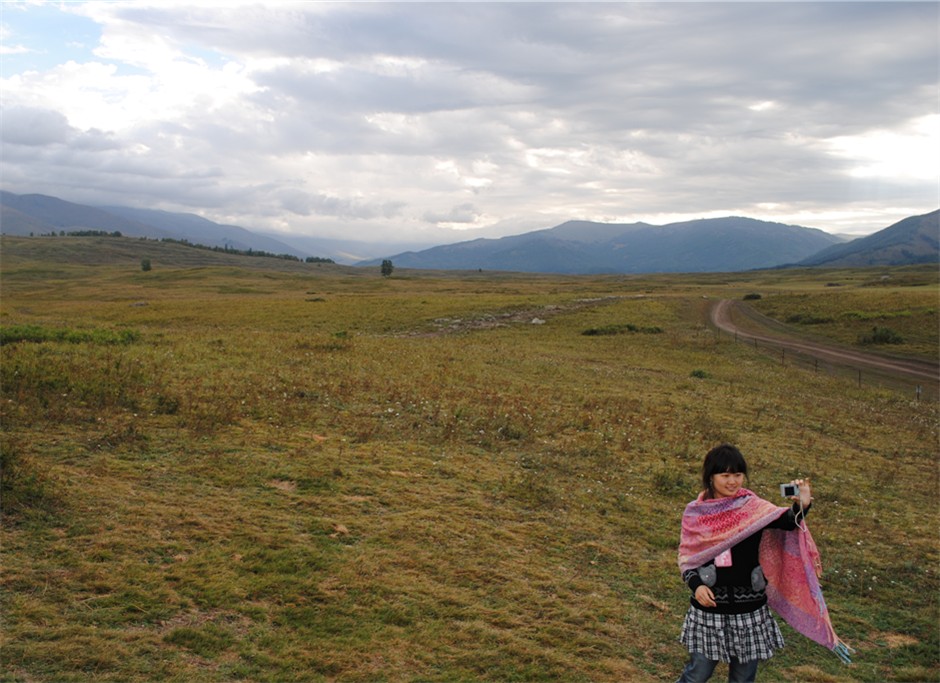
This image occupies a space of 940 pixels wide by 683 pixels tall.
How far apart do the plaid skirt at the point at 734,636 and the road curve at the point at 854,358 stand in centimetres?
3946

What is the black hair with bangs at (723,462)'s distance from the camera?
5.95 m

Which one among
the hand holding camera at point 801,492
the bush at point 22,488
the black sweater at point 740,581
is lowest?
the bush at point 22,488

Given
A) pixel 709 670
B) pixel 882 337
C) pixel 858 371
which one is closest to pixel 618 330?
pixel 858 371

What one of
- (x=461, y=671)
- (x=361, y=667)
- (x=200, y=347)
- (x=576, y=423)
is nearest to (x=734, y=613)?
(x=461, y=671)

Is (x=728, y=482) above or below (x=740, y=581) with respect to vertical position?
above

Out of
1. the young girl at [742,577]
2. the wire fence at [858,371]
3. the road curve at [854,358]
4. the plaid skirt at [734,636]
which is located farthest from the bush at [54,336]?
the road curve at [854,358]

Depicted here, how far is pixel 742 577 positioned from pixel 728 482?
0.93m

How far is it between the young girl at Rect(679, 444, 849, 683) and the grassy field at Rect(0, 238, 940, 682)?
1.71 metres

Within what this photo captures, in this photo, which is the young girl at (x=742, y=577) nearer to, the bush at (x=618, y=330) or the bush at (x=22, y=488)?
the bush at (x=22, y=488)

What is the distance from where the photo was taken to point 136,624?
6871 millimetres

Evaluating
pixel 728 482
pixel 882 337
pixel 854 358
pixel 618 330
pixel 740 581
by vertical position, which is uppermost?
pixel 728 482

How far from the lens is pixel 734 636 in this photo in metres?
5.82

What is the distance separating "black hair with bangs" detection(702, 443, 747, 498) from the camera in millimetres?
5949

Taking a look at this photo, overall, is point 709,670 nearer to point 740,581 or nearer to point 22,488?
point 740,581
